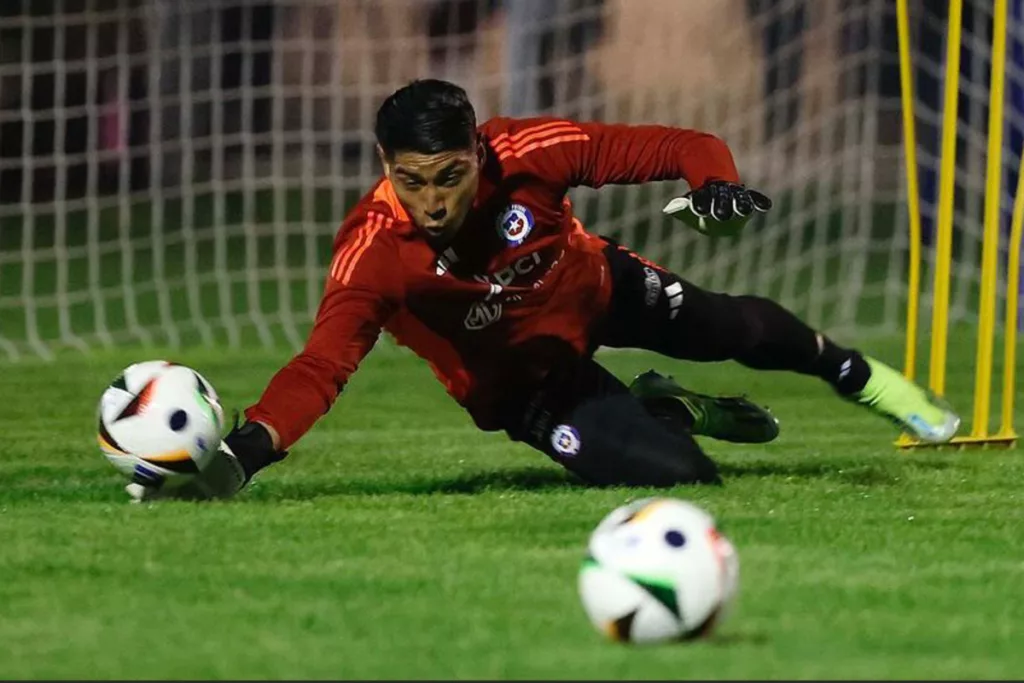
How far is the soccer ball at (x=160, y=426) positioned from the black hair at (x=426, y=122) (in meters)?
0.95

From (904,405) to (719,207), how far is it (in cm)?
202

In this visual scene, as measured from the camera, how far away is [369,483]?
25.8 ft

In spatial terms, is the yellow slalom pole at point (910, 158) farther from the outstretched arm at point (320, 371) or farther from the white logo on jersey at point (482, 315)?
the outstretched arm at point (320, 371)

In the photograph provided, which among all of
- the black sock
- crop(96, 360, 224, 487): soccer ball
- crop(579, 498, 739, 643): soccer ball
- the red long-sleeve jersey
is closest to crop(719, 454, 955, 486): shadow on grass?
the black sock

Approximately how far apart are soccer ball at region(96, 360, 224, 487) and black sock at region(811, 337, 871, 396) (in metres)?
2.35

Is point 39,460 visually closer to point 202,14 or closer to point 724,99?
point 202,14

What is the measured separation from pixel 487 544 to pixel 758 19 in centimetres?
1372

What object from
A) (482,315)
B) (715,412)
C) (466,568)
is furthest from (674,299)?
(466,568)

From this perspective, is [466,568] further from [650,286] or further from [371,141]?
[371,141]

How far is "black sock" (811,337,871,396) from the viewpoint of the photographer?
26.5 feet

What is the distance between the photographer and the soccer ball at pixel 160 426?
669 centimetres

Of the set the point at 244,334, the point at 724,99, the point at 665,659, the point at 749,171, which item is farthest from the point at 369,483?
the point at 724,99

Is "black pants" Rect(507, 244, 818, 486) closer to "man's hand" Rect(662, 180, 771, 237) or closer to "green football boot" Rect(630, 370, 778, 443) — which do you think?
"green football boot" Rect(630, 370, 778, 443)

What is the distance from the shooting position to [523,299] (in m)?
7.22
